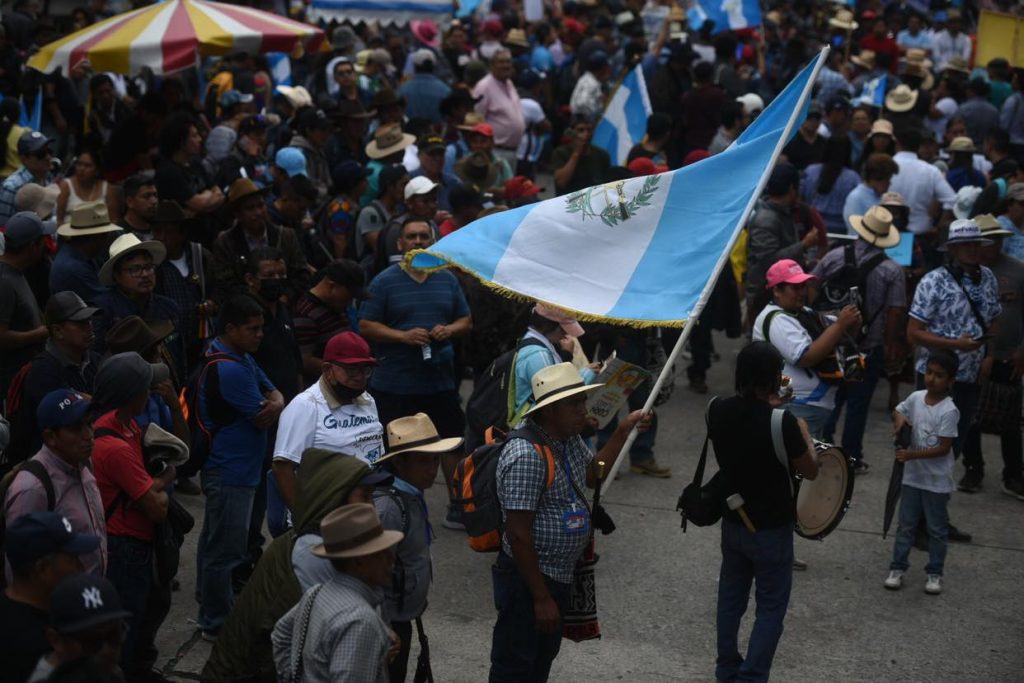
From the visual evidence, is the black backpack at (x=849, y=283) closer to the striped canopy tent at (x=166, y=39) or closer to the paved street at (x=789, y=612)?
the paved street at (x=789, y=612)

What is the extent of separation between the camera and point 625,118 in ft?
44.6

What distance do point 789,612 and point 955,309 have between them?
8.04 ft

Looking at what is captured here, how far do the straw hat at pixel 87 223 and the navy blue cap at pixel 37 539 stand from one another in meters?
3.71

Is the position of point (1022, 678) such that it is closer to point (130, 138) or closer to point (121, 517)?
point (121, 517)

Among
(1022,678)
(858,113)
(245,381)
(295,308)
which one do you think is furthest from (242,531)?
(858,113)

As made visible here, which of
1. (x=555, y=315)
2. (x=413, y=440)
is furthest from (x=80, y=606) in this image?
(x=555, y=315)

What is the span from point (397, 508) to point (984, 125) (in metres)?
12.5

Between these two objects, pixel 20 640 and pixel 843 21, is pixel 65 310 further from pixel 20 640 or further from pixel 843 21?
pixel 843 21

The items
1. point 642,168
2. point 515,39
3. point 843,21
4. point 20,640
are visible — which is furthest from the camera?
point 843,21

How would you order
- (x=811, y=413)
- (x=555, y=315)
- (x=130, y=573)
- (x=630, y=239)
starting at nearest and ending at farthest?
(x=130, y=573)
(x=630, y=239)
(x=555, y=315)
(x=811, y=413)

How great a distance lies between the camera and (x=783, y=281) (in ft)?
25.4

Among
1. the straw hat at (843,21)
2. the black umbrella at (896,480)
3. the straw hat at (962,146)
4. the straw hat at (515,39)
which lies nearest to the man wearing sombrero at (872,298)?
the black umbrella at (896,480)

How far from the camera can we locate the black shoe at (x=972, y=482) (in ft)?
30.9

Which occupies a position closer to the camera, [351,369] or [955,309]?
[351,369]
